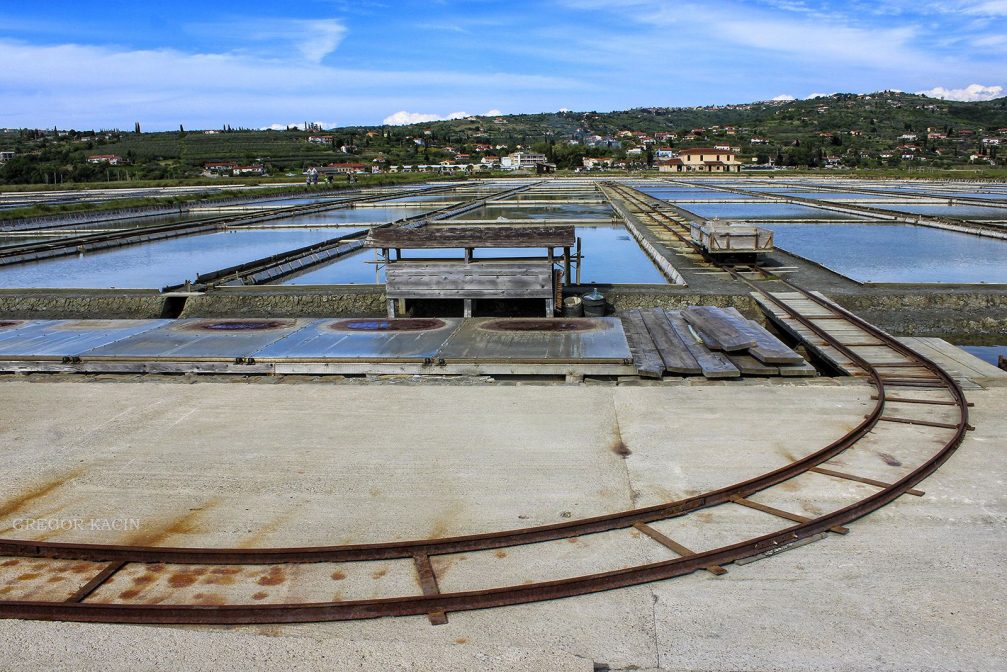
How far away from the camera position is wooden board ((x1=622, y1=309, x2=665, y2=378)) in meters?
11.1

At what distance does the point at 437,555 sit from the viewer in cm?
577

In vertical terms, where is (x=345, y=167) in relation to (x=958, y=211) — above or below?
above

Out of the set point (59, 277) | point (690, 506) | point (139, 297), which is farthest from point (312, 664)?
point (59, 277)

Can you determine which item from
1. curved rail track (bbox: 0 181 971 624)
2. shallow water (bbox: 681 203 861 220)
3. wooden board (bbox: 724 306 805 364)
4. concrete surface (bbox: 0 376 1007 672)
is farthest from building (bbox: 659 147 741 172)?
curved rail track (bbox: 0 181 971 624)

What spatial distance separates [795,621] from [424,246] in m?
13.0

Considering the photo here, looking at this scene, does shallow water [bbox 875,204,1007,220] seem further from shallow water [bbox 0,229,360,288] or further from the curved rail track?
the curved rail track

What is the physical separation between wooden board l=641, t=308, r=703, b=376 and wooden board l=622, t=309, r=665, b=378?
0.10 meters

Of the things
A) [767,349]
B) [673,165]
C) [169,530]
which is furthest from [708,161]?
[169,530]

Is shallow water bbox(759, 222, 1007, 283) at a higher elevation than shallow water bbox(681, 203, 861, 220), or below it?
below

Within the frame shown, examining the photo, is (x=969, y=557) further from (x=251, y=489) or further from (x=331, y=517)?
(x=251, y=489)

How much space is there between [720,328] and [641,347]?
189 centimetres

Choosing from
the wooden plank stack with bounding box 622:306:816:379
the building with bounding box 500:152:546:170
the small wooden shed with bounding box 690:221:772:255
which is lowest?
the wooden plank stack with bounding box 622:306:816:379

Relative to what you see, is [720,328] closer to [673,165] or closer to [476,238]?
[476,238]

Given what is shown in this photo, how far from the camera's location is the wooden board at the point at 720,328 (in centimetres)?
1192
